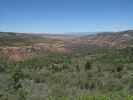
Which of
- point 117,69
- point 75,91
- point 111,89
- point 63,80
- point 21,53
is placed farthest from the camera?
point 21,53

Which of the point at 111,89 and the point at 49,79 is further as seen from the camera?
the point at 49,79

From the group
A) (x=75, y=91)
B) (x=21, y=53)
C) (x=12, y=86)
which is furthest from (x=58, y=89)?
(x=21, y=53)

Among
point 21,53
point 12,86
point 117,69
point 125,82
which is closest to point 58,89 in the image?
point 12,86

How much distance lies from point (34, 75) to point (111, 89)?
6.54m

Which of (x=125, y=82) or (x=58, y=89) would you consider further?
(x=125, y=82)

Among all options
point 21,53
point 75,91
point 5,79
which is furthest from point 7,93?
point 21,53

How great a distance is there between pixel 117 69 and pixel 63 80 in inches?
262

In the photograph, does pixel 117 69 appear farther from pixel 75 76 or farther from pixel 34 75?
pixel 34 75

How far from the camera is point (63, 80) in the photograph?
49.8 feet

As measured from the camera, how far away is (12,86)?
12.0 m

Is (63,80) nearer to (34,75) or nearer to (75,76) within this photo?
(75,76)

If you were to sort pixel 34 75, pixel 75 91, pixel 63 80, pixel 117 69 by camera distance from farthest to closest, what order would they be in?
pixel 117 69 → pixel 34 75 → pixel 63 80 → pixel 75 91

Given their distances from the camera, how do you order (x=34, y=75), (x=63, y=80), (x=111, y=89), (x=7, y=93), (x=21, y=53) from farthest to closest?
1. (x=21, y=53)
2. (x=34, y=75)
3. (x=63, y=80)
4. (x=111, y=89)
5. (x=7, y=93)

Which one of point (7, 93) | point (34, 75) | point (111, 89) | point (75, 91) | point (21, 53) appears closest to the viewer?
point (7, 93)
